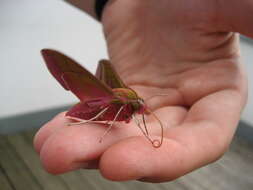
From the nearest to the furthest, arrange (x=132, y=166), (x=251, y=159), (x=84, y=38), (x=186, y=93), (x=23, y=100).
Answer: (x=132, y=166) < (x=186, y=93) < (x=251, y=159) < (x=23, y=100) < (x=84, y=38)

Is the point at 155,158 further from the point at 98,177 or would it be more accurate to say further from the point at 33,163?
the point at 33,163

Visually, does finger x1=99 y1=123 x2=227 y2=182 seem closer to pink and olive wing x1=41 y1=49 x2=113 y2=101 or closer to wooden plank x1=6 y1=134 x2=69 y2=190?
pink and olive wing x1=41 y1=49 x2=113 y2=101

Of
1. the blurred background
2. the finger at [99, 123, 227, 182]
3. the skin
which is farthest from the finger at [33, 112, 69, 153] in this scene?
the blurred background

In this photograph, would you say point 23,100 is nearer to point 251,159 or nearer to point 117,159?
point 251,159

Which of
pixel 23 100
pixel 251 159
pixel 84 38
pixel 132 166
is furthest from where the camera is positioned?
pixel 84 38

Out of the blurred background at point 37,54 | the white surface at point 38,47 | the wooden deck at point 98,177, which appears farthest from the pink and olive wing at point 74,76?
the white surface at point 38,47

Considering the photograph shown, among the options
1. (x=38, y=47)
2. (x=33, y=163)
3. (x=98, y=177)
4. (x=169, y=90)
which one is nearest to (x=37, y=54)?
(x=38, y=47)

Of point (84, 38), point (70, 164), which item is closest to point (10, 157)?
point (84, 38)
